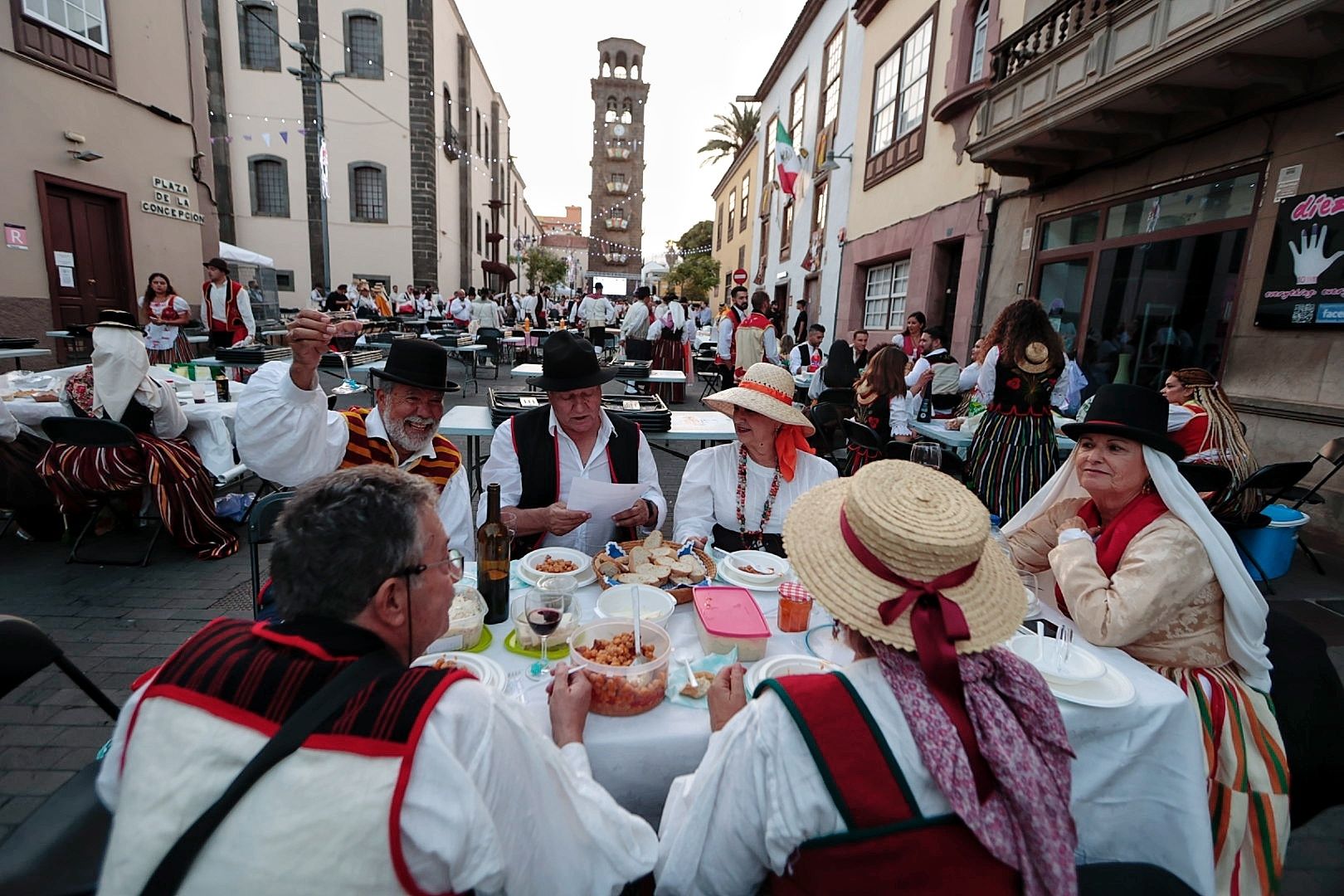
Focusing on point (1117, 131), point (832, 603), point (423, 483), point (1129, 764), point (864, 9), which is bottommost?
point (1129, 764)

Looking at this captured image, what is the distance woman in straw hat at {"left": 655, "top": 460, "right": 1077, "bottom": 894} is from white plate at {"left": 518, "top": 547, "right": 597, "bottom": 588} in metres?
1.03

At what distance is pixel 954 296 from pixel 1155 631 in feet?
34.3

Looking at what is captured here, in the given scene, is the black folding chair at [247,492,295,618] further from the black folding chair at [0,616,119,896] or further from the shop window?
the shop window

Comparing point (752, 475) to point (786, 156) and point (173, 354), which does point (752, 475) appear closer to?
point (173, 354)

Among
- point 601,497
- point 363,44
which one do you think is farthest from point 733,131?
point 601,497

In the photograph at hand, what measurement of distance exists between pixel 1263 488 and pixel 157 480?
780 cm

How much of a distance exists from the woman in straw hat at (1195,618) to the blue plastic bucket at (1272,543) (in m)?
3.21

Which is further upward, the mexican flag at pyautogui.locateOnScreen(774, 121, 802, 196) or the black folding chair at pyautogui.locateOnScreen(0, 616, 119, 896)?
the mexican flag at pyautogui.locateOnScreen(774, 121, 802, 196)

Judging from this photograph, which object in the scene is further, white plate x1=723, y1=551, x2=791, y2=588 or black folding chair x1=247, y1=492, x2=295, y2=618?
black folding chair x1=247, y1=492, x2=295, y2=618

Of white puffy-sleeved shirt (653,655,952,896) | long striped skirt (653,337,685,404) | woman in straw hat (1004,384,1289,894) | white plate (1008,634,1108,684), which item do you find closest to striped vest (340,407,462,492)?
white puffy-sleeved shirt (653,655,952,896)

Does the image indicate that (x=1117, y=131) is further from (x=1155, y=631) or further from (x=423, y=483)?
(x=423, y=483)

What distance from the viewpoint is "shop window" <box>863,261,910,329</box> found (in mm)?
A: 12984

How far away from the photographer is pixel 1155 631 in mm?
1985

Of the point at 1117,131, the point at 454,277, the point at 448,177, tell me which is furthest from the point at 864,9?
the point at 454,277
